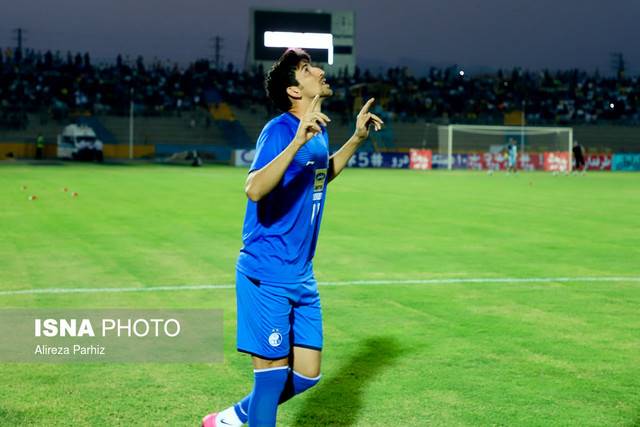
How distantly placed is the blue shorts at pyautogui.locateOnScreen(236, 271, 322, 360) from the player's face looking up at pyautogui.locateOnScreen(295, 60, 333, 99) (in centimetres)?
93

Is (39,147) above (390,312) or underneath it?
above

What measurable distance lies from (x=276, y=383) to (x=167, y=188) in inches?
1013

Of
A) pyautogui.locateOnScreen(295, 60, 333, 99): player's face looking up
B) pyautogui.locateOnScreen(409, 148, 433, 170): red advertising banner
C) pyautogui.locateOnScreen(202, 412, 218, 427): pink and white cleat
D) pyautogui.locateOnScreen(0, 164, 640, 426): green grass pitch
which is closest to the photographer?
pyautogui.locateOnScreen(295, 60, 333, 99): player's face looking up

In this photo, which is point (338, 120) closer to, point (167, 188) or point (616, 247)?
point (167, 188)

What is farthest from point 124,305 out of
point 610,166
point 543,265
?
point 610,166

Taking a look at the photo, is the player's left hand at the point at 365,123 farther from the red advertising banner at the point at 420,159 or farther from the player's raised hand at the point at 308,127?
the red advertising banner at the point at 420,159

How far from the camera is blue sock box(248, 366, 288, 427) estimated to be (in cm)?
436

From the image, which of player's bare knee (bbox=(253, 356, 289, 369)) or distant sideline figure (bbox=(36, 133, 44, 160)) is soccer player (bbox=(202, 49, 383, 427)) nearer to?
player's bare knee (bbox=(253, 356, 289, 369))

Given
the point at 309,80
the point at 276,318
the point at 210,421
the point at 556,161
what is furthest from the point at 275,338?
the point at 556,161

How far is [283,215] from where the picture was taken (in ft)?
14.5

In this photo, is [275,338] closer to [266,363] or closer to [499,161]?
[266,363]

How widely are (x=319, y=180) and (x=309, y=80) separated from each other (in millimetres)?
509

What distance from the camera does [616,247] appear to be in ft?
48.1

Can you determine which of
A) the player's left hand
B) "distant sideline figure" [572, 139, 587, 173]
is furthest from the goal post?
the player's left hand
